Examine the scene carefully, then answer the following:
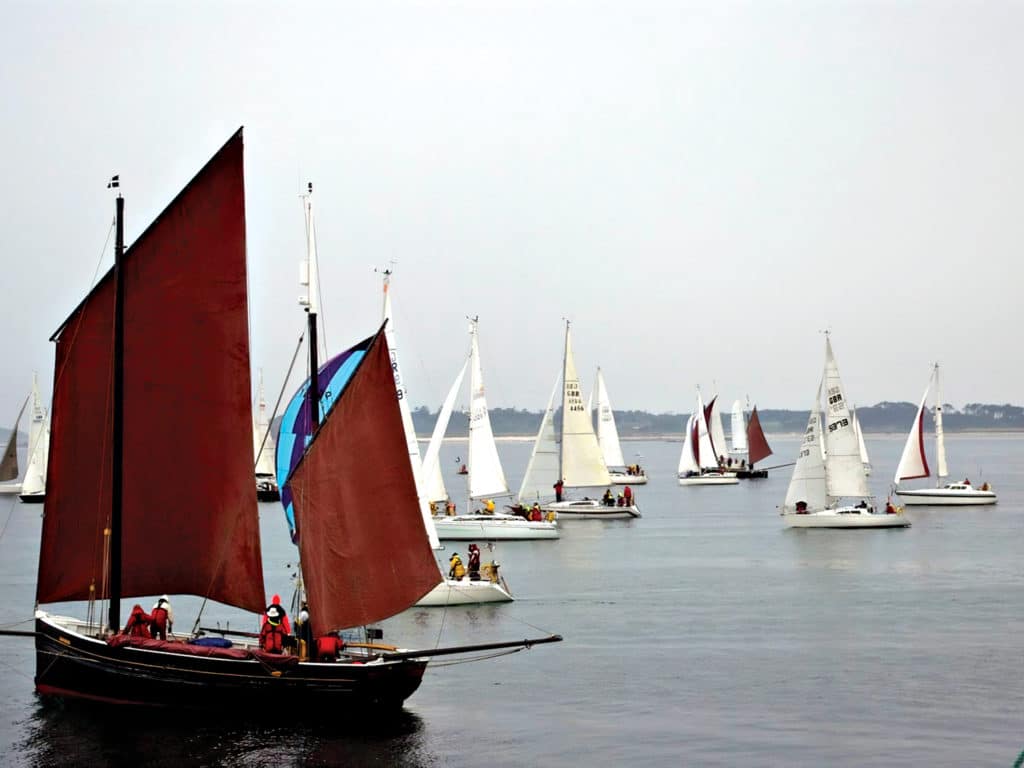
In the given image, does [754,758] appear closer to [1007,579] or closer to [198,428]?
[198,428]

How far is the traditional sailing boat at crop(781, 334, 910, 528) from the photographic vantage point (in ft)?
272

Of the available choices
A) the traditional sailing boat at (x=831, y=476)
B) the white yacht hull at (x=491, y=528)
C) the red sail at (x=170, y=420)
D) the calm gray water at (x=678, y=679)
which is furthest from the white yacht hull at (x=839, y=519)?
the red sail at (x=170, y=420)

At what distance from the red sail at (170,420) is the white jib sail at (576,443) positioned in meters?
61.1

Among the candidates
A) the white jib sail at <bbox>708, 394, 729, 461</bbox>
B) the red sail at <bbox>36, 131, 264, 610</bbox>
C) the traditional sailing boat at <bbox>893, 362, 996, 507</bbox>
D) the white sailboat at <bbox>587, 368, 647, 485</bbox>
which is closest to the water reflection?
the red sail at <bbox>36, 131, 264, 610</bbox>

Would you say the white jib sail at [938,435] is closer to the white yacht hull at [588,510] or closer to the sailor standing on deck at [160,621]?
the white yacht hull at [588,510]

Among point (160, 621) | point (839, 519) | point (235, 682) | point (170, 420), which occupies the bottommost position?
point (235, 682)

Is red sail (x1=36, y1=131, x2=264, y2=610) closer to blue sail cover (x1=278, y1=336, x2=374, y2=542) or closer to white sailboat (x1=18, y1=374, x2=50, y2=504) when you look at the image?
blue sail cover (x1=278, y1=336, x2=374, y2=542)

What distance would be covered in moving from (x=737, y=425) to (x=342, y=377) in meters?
146

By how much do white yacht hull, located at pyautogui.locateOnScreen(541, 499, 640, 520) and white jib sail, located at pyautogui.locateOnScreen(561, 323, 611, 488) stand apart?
2321mm

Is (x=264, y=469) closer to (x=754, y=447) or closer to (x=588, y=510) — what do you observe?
(x=588, y=510)

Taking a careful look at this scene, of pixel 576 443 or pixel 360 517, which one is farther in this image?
pixel 576 443

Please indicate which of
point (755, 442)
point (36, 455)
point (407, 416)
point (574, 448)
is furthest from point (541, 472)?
point (755, 442)

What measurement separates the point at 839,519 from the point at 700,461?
6663 centimetres

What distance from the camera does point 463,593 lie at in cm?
5034
